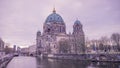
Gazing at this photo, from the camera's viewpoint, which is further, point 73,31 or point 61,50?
point 73,31

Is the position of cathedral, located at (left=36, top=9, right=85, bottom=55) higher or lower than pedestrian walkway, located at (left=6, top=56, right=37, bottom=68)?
higher

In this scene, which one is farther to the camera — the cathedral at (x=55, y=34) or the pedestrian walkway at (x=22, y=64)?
the cathedral at (x=55, y=34)

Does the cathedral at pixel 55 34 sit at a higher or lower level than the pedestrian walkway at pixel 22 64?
higher

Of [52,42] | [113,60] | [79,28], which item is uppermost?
[79,28]

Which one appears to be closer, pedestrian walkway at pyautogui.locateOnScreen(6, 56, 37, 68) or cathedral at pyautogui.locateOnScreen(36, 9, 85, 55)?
pedestrian walkway at pyautogui.locateOnScreen(6, 56, 37, 68)

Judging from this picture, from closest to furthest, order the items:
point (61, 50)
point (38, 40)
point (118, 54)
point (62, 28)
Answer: point (118, 54)
point (61, 50)
point (62, 28)
point (38, 40)

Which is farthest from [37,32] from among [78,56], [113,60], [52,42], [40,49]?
[113,60]

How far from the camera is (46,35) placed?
86.4 meters

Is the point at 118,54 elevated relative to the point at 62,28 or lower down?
lower down

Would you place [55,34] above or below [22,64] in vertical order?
above

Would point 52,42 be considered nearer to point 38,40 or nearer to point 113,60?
point 38,40

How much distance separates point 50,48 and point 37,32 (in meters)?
22.6

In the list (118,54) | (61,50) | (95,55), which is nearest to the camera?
(118,54)

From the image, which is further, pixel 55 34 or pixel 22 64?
pixel 55 34
